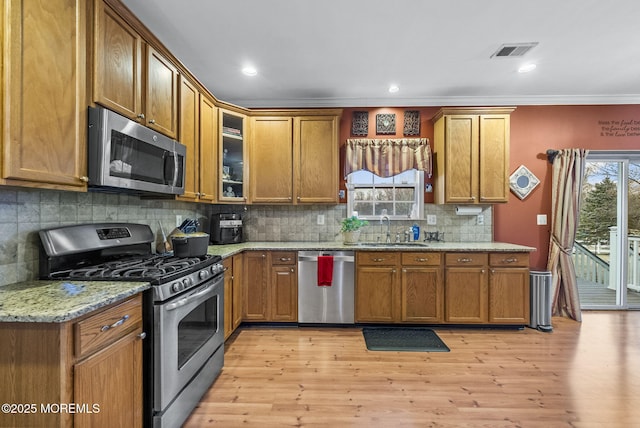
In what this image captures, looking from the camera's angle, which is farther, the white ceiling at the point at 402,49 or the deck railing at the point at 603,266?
the deck railing at the point at 603,266

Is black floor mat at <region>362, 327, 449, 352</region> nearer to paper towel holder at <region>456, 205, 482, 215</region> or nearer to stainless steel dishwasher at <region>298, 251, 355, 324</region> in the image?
stainless steel dishwasher at <region>298, 251, 355, 324</region>

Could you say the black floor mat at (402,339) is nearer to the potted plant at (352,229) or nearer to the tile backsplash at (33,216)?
the potted plant at (352,229)

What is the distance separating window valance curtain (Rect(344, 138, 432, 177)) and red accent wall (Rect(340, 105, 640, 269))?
55cm

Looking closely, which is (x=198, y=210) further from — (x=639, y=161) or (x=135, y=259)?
(x=639, y=161)

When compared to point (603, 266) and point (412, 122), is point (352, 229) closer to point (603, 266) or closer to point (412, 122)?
point (412, 122)

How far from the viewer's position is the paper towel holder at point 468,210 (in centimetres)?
384

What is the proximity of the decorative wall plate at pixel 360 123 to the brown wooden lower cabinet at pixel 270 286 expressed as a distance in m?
1.82

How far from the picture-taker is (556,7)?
87.4 inches

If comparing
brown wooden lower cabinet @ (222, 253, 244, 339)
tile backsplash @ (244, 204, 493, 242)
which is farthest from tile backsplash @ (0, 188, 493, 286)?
brown wooden lower cabinet @ (222, 253, 244, 339)

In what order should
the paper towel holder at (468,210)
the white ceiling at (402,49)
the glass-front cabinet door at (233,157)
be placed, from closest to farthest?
the white ceiling at (402,49) → the glass-front cabinet door at (233,157) → the paper towel holder at (468,210)

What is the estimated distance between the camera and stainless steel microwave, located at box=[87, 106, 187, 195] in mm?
1662

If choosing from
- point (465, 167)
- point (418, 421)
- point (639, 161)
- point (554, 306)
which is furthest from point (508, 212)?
point (418, 421)

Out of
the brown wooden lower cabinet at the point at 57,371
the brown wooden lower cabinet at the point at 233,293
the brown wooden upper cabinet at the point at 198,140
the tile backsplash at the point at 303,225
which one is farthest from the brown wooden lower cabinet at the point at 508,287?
the brown wooden lower cabinet at the point at 57,371

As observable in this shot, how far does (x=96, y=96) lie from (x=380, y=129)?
310cm
